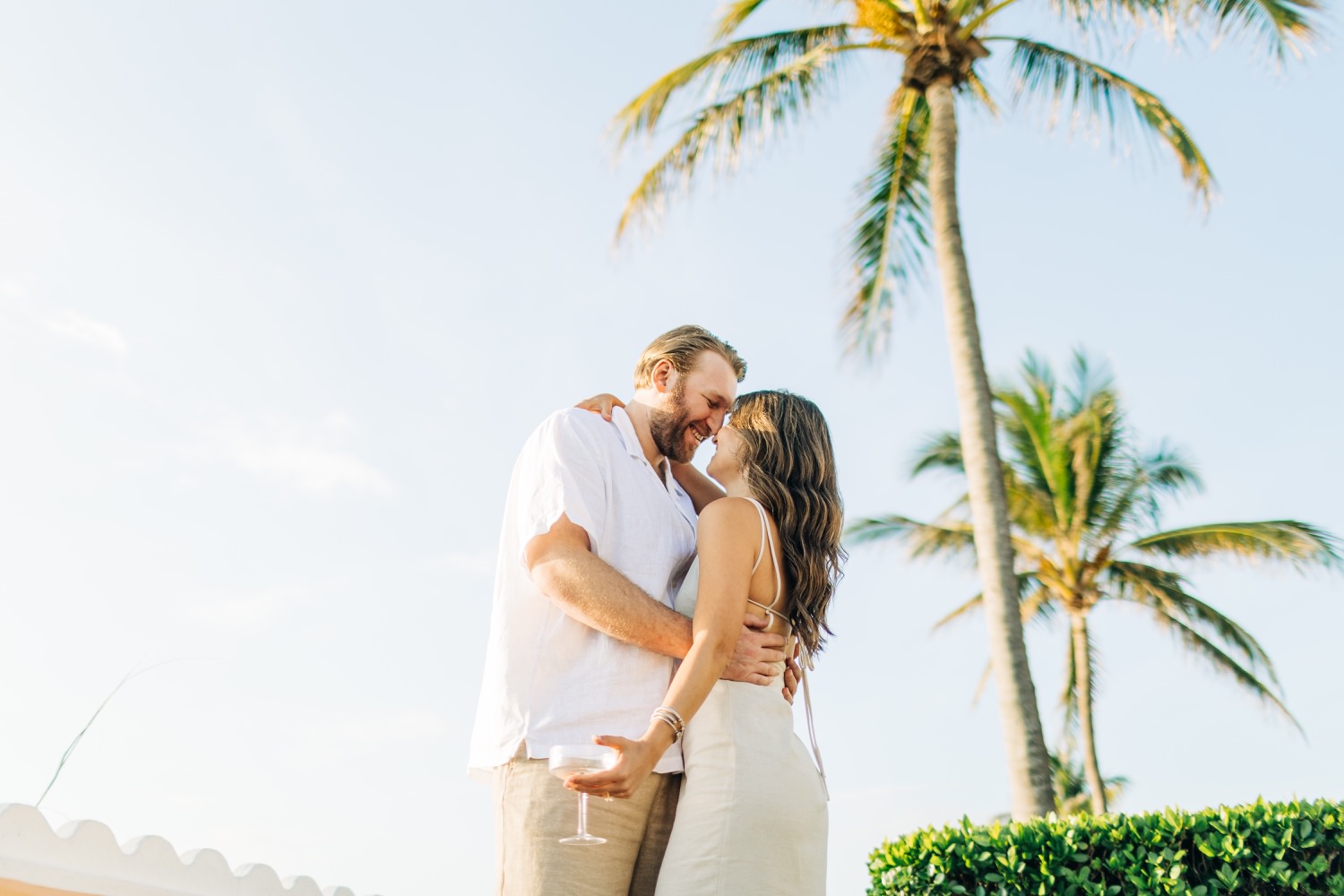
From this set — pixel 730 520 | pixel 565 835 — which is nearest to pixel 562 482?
pixel 730 520

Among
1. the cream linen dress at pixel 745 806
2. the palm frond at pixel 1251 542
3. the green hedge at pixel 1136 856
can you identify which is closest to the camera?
the cream linen dress at pixel 745 806

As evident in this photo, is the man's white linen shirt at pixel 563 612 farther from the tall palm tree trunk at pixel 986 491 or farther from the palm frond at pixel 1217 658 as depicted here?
the palm frond at pixel 1217 658

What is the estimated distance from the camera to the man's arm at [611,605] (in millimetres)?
2521

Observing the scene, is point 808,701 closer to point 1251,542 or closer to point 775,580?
point 775,580

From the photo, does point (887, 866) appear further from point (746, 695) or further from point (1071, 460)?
point (1071, 460)

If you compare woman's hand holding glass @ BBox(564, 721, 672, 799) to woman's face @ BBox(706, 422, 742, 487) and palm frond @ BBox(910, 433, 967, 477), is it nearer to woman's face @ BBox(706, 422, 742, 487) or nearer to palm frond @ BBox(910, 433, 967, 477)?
woman's face @ BBox(706, 422, 742, 487)

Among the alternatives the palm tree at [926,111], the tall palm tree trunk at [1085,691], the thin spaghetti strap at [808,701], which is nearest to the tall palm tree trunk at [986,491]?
the palm tree at [926,111]

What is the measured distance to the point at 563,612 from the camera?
2.63 metres

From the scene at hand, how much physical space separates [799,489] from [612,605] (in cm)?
62

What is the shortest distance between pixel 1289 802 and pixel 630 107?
814 cm

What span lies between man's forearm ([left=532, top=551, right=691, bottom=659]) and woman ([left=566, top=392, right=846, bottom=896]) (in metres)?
0.09

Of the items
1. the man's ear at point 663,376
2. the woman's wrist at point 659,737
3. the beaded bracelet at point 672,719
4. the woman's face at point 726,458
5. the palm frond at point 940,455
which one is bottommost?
the woman's wrist at point 659,737

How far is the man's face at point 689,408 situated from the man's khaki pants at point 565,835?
99 cm

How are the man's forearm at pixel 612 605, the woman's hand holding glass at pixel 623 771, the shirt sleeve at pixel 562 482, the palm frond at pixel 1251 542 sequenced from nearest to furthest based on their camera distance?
the woman's hand holding glass at pixel 623 771 < the man's forearm at pixel 612 605 < the shirt sleeve at pixel 562 482 < the palm frond at pixel 1251 542
